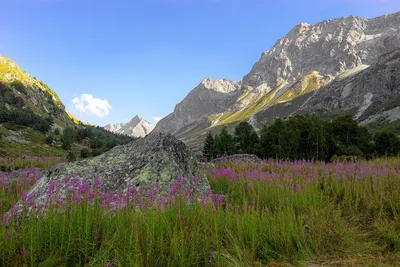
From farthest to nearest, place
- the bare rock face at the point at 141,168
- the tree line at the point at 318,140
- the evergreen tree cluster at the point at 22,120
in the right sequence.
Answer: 1. the evergreen tree cluster at the point at 22,120
2. the tree line at the point at 318,140
3. the bare rock face at the point at 141,168

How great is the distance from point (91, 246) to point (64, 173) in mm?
3789

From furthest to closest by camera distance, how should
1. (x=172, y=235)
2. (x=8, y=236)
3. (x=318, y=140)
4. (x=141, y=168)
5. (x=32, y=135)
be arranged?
(x=32, y=135), (x=318, y=140), (x=141, y=168), (x=172, y=235), (x=8, y=236)

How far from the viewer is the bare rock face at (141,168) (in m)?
6.34

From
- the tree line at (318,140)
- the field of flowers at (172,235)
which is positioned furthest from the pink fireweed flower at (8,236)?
the tree line at (318,140)

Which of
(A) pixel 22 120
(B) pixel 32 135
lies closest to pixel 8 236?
(B) pixel 32 135

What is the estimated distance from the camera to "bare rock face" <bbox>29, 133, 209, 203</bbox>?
20.8 ft

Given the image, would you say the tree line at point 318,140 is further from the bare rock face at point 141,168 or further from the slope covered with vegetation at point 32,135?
the bare rock face at point 141,168

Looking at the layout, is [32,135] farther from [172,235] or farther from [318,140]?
[172,235]

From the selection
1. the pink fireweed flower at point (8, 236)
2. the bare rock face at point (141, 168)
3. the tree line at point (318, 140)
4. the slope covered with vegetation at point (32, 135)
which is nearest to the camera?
the pink fireweed flower at point (8, 236)

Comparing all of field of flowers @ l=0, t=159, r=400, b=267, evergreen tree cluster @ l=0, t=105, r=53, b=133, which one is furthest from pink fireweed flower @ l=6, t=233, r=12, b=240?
evergreen tree cluster @ l=0, t=105, r=53, b=133

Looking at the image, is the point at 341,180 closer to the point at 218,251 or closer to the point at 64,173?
the point at 218,251

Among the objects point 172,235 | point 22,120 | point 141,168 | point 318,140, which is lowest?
point 172,235

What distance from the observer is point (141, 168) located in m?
6.86

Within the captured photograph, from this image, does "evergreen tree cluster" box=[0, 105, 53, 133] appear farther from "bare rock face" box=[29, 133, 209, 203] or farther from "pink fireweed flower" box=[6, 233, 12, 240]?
"pink fireweed flower" box=[6, 233, 12, 240]
